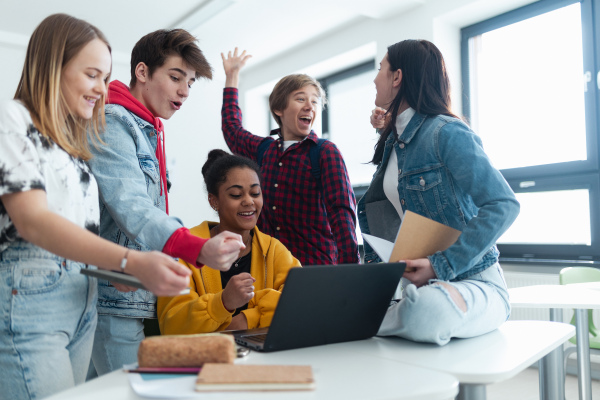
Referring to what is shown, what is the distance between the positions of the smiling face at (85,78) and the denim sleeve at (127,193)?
16 cm

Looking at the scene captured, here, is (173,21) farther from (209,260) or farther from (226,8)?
(209,260)

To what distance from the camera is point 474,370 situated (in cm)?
105

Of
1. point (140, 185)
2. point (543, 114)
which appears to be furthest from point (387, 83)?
point (543, 114)

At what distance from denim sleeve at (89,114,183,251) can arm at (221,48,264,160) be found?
1.21 metres

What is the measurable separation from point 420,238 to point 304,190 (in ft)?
3.04

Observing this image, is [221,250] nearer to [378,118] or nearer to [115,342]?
[115,342]

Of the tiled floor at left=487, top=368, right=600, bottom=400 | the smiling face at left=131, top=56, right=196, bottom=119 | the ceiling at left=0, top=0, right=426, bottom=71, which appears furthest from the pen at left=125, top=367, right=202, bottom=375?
the ceiling at left=0, top=0, right=426, bottom=71

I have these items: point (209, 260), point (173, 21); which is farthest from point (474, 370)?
point (173, 21)

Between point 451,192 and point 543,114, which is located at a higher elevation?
point 543,114

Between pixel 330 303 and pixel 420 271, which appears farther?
pixel 420 271

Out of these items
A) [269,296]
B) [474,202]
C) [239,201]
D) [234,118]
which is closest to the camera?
[474,202]

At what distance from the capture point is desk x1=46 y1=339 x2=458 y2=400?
2.78 ft

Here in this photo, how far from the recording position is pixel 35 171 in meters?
0.98

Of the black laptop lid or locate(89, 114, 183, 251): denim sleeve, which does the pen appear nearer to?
the black laptop lid
